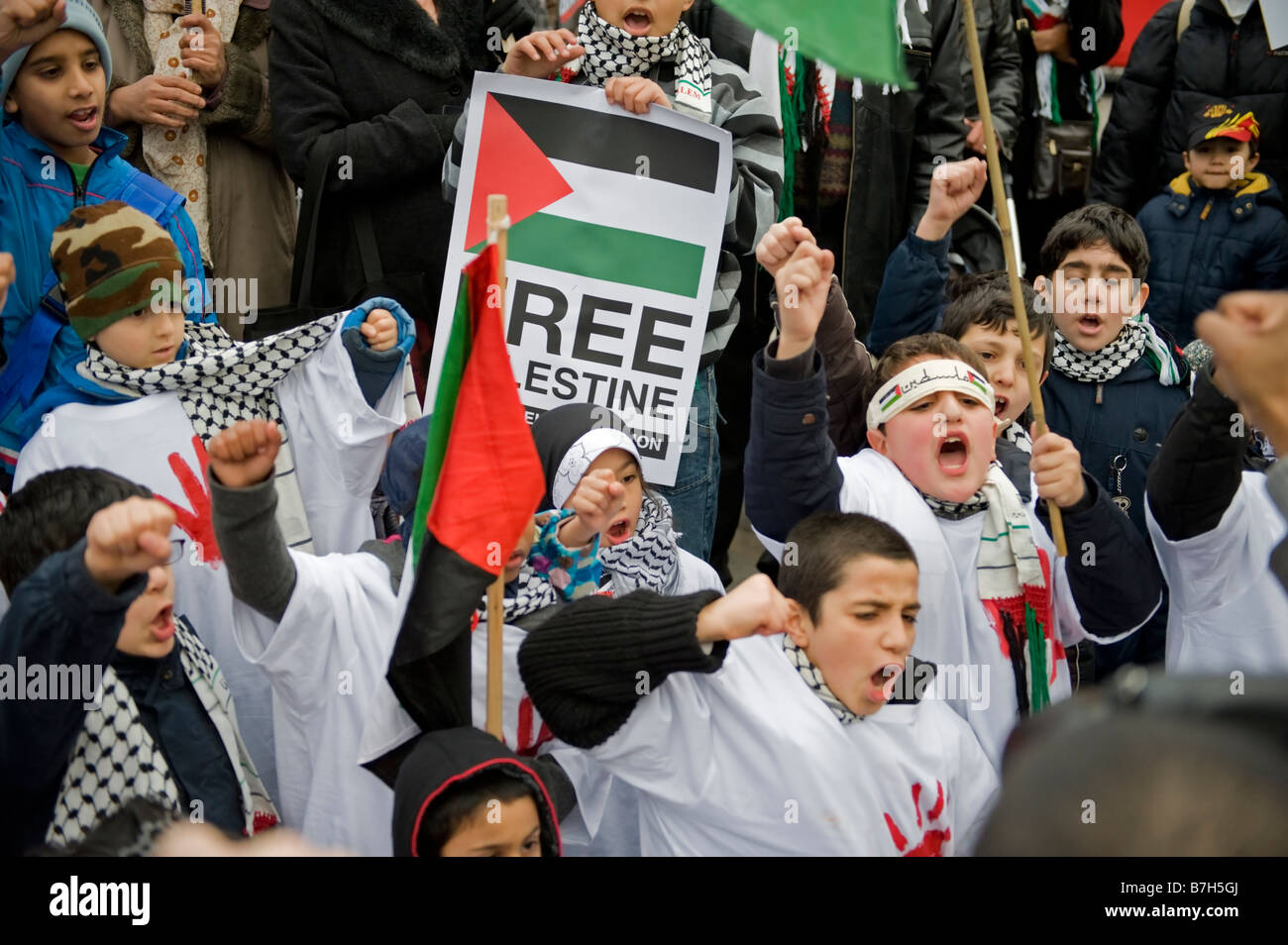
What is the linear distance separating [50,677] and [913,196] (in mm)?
4031

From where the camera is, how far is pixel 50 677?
2426 millimetres

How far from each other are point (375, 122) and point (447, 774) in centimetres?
247

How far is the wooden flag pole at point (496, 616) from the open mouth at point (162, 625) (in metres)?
0.61

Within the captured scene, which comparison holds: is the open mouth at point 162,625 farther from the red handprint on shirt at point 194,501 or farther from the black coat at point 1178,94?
the black coat at point 1178,94

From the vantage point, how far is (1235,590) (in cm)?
356

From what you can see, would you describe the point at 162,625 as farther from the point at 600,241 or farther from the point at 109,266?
the point at 600,241

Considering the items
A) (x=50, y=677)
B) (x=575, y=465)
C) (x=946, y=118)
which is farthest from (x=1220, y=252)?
(x=50, y=677)

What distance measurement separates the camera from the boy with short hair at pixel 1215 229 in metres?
5.55

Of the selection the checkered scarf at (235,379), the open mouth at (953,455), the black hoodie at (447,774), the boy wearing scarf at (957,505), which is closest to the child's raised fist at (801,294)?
the boy wearing scarf at (957,505)

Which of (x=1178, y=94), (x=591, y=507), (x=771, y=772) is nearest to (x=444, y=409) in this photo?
(x=591, y=507)

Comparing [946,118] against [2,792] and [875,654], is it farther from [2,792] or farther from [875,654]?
[2,792]

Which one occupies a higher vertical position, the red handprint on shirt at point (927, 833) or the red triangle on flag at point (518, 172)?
the red triangle on flag at point (518, 172)

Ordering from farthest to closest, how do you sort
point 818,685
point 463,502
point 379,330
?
point 379,330
point 818,685
point 463,502

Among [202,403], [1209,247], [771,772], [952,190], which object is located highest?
[1209,247]
